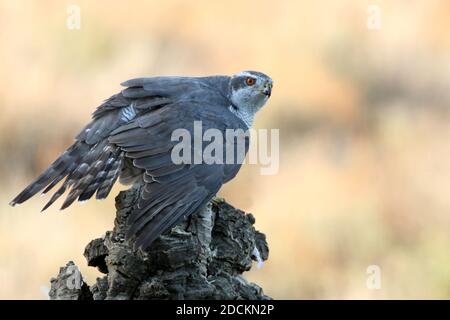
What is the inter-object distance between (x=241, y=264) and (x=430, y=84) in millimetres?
6241

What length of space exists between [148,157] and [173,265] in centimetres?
94

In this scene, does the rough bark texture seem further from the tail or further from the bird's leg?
the tail

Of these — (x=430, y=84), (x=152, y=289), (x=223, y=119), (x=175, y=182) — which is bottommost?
(x=152, y=289)

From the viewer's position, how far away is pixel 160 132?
788cm

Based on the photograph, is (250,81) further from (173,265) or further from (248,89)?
(173,265)

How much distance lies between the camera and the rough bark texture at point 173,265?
7.09m

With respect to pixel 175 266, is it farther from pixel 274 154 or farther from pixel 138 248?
pixel 274 154

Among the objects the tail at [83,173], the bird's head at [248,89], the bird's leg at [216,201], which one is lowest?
the bird's leg at [216,201]

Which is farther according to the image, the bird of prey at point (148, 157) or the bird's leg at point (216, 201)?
the bird's leg at point (216, 201)

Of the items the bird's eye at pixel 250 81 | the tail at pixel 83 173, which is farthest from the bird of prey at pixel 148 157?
the bird's eye at pixel 250 81

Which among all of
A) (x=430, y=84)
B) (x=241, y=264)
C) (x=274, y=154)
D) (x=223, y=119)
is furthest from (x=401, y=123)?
(x=241, y=264)

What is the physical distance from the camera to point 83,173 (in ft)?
25.7

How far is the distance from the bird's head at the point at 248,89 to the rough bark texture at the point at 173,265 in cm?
173

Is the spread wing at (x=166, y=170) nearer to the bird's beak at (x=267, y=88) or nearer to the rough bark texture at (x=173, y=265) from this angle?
the rough bark texture at (x=173, y=265)
